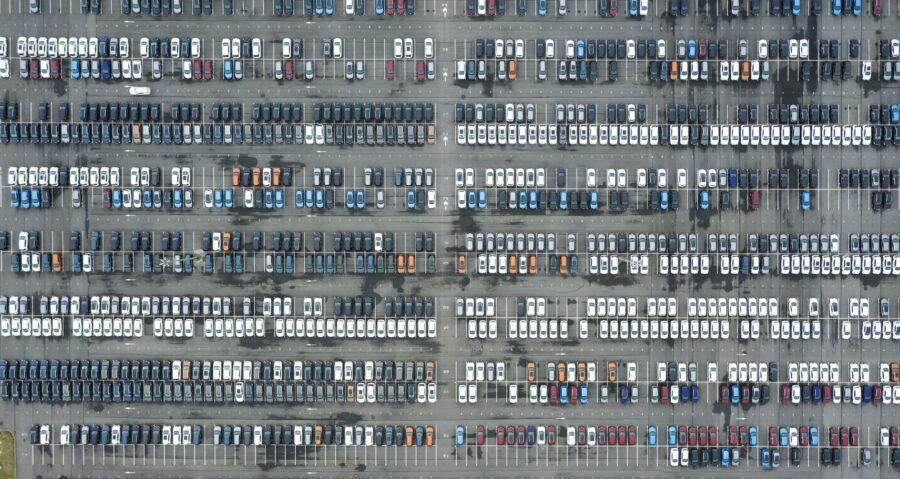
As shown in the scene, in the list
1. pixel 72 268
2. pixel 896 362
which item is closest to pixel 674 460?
pixel 896 362

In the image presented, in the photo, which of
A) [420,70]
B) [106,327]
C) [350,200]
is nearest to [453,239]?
[350,200]

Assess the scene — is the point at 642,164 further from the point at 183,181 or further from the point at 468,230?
the point at 183,181

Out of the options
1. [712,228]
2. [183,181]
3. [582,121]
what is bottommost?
[712,228]

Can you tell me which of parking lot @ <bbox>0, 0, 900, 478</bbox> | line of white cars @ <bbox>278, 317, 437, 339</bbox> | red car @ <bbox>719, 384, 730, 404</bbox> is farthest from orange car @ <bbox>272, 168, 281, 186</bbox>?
red car @ <bbox>719, 384, 730, 404</bbox>

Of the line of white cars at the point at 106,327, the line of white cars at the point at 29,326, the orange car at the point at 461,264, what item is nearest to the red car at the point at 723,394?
the orange car at the point at 461,264

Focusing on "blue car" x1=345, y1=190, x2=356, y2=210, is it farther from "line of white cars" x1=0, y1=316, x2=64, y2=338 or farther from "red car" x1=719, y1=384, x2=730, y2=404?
"red car" x1=719, y1=384, x2=730, y2=404

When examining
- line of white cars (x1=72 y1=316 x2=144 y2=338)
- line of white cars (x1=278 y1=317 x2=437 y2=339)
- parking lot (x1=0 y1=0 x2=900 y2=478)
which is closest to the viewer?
parking lot (x1=0 y1=0 x2=900 y2=478)
